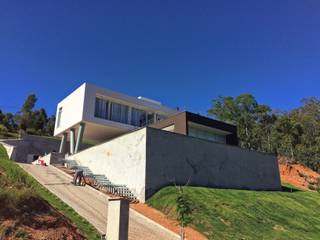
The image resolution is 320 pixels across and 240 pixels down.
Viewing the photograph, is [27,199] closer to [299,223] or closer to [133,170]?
[133,170]

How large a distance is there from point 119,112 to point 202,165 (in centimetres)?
1709

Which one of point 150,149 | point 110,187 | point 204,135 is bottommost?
point 110,187

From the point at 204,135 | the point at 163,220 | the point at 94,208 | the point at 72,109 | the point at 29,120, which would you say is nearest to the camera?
the point at 94,208

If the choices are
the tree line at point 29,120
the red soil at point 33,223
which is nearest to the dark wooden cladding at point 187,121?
the red soil at point 33,223

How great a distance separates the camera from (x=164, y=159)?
20812 mm

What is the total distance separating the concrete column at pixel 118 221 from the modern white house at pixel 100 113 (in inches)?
1041

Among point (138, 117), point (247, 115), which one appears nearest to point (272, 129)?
point (247, 115)

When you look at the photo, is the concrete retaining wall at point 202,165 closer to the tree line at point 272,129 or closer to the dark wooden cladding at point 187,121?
the dark wooden cladding at point 187,121

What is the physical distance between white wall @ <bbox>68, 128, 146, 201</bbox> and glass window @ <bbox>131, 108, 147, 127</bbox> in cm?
1346

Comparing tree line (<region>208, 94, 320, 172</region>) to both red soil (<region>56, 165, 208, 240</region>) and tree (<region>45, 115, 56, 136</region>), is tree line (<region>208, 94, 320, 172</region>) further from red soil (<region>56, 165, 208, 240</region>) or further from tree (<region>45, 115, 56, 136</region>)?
red soil (<region>56, 165, 208, 240</region>)

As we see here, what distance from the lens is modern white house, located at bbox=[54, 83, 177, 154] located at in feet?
115

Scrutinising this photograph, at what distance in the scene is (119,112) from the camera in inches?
1489

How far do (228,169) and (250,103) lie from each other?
35.3 meters

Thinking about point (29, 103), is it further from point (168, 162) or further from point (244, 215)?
point (244, 215)
